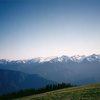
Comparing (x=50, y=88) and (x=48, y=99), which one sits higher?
(x=50, y=88)

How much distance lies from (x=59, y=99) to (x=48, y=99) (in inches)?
141

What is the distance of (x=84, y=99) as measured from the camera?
4441 centimetres

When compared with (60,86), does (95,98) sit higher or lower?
lower

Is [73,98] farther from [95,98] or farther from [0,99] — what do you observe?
[0,99]

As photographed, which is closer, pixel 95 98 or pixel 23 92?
pixel 95 98

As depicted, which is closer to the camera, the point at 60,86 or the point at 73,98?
the point at 73,98

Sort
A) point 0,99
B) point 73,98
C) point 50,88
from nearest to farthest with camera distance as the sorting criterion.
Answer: point 73,98
point 0,99
point 50,88

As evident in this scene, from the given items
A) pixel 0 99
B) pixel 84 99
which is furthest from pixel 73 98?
pixel 0 99

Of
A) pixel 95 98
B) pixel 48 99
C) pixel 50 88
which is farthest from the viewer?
pixel 50 88

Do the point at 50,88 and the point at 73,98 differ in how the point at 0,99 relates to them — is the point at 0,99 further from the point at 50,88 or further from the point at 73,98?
the point at 73,98

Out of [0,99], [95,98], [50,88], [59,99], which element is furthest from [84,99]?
[50,88]

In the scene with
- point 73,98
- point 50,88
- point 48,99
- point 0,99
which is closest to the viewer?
point 73,98

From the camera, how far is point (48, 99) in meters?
51.4

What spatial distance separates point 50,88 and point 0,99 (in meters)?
30.9
